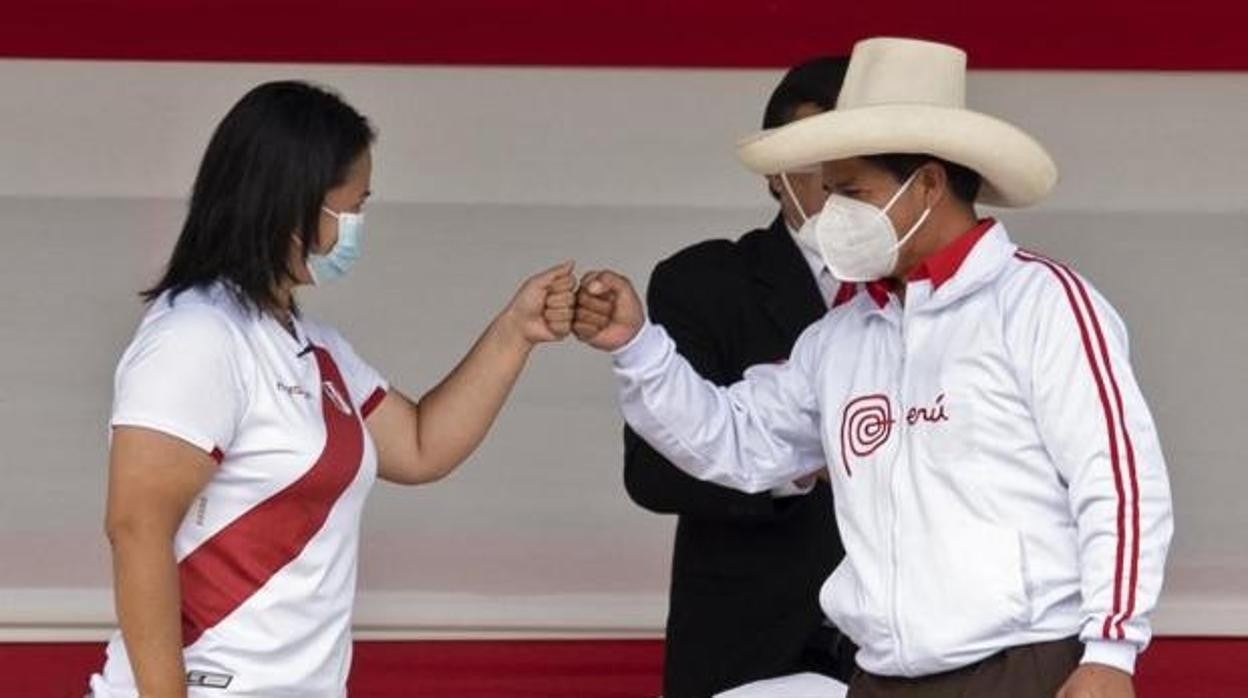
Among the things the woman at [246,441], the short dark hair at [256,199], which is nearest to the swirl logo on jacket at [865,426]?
the woman at [246,441]

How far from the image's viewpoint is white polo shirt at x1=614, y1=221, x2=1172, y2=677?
11.4ft

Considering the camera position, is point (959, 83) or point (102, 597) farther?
point (102, 597)

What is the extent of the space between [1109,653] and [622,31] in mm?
1768

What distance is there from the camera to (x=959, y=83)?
3.79 m

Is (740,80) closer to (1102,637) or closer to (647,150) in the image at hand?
(647,150)

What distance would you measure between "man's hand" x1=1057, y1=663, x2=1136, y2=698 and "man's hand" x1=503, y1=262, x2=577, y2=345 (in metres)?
0.81

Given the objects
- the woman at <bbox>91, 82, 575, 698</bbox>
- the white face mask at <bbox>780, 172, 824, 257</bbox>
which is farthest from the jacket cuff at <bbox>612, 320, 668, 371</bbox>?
the woman at <bbox>91, 82, 575, 698</bbox>

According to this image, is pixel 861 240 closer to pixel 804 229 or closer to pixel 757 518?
pixel 804 229

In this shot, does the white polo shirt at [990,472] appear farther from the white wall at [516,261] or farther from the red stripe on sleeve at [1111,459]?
the white wall at [516,261]

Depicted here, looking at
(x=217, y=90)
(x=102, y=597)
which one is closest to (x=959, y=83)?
(x=217, y=90)

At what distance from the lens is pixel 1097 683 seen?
344 cm

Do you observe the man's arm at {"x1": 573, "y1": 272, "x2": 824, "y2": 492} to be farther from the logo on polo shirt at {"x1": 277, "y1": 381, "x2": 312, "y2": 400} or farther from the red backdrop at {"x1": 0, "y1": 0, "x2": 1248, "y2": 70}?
the red backdrop at {"x1": 0, "y1": 0, "x2": 1248, "y2": 70}

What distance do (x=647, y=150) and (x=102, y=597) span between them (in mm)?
1115

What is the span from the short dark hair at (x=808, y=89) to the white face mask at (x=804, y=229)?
0.34ft
